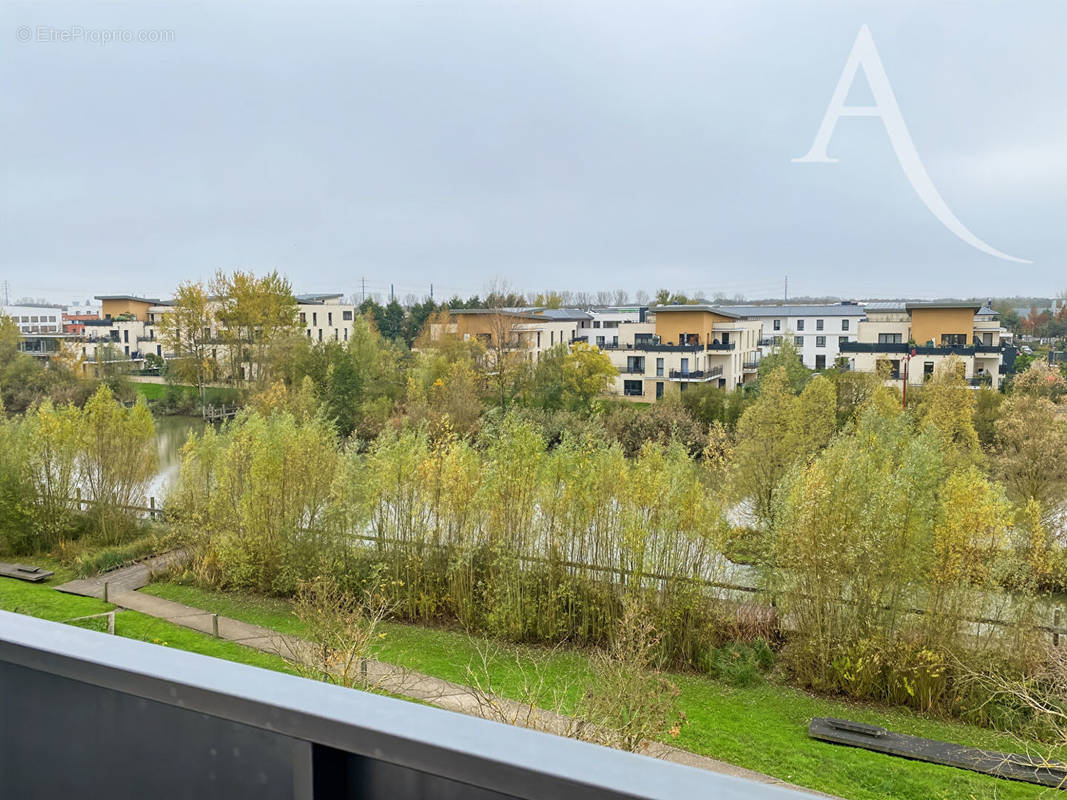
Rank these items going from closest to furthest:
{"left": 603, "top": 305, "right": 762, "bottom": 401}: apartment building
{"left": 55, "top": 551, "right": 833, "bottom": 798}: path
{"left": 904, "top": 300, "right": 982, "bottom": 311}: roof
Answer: {"left": 55, "top": 551, "right": 833, "bottom": 798}: path → {"left": 904, "top": 300, "right": 982, "bottom": 311}: roof → {"left": 603, "top": 305, "right": 762, "bottom": 401}: apartment building

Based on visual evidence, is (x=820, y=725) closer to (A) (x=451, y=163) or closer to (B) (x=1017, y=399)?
(B) (x=1017, y=399)

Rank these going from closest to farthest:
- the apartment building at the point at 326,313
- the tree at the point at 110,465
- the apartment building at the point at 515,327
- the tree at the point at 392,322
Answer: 1. the tree at the point at 110,465
2. the apartment building at the point at 515,327
3. the apartment building at the point at 326,313
4. the tree at the point at 392,322

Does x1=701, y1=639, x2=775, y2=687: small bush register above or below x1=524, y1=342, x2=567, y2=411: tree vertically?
below

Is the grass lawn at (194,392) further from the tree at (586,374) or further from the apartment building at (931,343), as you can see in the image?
the apartment building at (931,343)

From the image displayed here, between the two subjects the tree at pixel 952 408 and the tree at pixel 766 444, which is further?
the tree at pixel 952 408

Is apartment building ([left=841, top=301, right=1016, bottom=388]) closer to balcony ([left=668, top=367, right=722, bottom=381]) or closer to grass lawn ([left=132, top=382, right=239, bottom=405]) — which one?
balcony ([left=668, top=367, right=722, bottom=381])

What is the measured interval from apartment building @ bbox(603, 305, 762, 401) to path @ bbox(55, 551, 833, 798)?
8304mm

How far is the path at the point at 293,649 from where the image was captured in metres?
4.52

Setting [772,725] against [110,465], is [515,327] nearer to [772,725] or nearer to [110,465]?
[110,465]

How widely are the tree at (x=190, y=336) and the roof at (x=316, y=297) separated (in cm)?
274

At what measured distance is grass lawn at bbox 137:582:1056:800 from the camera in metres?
4.92

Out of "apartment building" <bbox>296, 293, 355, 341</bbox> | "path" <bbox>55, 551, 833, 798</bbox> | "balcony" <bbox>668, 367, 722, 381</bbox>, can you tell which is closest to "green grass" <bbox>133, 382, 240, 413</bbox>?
"apartment building" <bbox>296, 293, 355, 341</bbox>

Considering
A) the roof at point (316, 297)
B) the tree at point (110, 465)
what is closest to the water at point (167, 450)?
the tree at point (110, 465)

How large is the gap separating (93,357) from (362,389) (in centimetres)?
462
